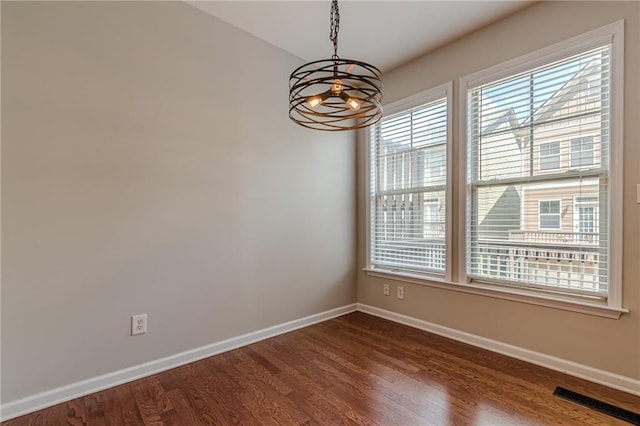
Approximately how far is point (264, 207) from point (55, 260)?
1.51 m

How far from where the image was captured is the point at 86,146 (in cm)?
194

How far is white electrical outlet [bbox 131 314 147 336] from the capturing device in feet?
6.97

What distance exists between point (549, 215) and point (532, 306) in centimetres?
71

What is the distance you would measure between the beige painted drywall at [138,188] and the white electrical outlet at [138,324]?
0.04 m

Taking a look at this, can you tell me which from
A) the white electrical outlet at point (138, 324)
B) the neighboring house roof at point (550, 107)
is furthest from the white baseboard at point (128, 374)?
the neighboring house roof at point (550, 107)

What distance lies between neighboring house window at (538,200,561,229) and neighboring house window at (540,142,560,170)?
0.27 meters

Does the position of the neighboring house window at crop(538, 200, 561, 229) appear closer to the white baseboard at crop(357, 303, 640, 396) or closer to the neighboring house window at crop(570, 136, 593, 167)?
the neighboring house window at crop(570, 136, 593, 167)

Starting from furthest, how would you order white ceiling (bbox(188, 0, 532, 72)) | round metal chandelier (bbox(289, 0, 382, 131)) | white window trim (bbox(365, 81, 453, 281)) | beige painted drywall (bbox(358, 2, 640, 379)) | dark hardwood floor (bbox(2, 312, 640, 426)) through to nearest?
white window trim (bbox(365, 81, 453, 281)) < white ceiling (bbox(188, 0, 532, 72)) < beige painted drywall (bbox(358, 2, 640, 379)) < dark hardwood floor (bbox(2, 312, 640, 426)) < round metal chandelier (bbox(289, 0, 382, 131))

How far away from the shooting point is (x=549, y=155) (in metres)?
2.28

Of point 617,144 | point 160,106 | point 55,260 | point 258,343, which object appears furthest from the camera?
point 258,343

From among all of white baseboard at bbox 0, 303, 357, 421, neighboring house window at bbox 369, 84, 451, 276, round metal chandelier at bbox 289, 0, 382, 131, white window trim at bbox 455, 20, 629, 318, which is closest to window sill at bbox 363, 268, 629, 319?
white window trim at bbox 455, 20, 629, 318

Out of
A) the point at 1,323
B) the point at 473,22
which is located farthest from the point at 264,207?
the point at 473,22

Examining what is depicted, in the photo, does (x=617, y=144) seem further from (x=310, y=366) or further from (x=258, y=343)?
(x=258, y=343)

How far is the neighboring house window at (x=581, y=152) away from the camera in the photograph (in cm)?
211
